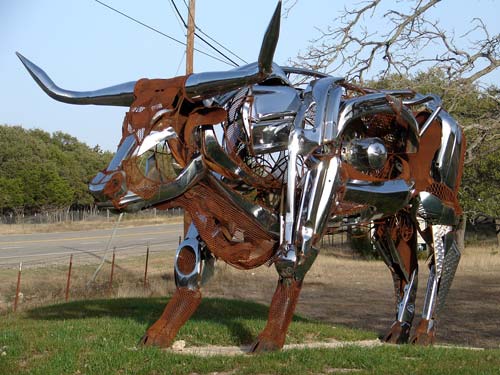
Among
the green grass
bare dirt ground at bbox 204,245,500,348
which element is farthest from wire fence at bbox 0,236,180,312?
the green grass


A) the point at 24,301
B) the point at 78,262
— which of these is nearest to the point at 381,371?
the point at 24,301

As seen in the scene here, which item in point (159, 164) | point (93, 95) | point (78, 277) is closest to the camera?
point (93, 95)

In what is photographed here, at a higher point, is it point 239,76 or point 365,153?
point 239,76

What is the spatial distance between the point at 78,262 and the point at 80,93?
1509 cm

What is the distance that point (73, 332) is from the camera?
25.5 ft

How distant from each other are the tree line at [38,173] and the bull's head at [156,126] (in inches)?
1450

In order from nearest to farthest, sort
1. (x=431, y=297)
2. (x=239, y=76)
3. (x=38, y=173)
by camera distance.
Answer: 1. (x=239, y=76)
2. (x=431, y=297)
3. (x=38, y=173)

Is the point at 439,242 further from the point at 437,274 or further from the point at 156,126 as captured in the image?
the point at 156,126

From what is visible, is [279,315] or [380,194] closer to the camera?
[279,315]

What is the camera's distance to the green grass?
20.6 ft

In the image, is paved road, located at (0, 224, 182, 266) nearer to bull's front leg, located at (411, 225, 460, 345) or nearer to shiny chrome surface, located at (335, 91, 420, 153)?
bull's front leg, located at (411, 225, 460, 345)

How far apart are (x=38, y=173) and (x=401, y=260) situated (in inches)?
1512

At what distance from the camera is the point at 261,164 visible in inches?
283

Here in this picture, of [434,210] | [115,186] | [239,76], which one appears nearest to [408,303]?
Answer: [434,210]
